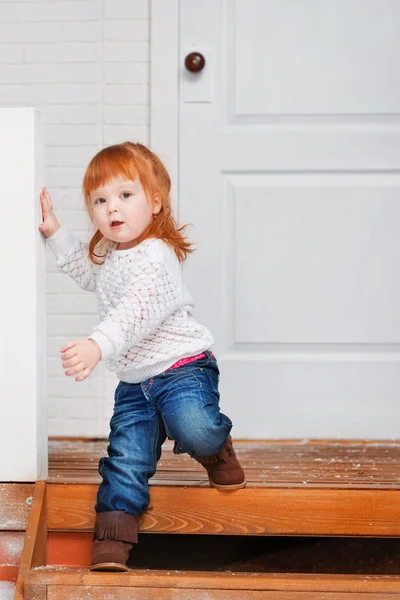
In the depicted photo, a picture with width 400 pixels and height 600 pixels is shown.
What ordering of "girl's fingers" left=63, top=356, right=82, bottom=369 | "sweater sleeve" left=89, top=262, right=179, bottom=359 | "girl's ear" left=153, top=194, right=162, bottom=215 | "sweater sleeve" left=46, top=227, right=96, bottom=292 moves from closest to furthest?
1. "girl's fingers" left=63, top=356, right=82, bottom=369
2. "sweater sleeve" left=89, top=262, right=179, bottom=359
3. "girl's ear" left=153, top=194, right=162, bottom=215
4. "sweater sleeve" left=46, top=227, right=96, bottom=292

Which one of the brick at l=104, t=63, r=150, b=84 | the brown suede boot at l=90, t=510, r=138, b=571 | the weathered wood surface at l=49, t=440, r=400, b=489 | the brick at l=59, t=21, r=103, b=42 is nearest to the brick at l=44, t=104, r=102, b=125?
the brick at l=104, t=63, r=150, b=84

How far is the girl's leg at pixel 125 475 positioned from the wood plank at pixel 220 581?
0.03m

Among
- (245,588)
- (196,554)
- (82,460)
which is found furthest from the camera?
(196,554)

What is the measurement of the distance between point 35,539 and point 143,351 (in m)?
0.46

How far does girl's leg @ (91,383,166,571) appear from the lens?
5.89 ft

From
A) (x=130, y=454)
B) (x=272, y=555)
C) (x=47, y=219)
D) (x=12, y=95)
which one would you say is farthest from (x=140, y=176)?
(x=272, y=555)

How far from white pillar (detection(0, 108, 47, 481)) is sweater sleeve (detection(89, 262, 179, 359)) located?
0.24 m

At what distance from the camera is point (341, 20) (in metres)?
2.68

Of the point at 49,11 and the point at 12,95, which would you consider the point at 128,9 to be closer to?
the point at 49,11

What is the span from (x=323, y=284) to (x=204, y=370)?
0.88m

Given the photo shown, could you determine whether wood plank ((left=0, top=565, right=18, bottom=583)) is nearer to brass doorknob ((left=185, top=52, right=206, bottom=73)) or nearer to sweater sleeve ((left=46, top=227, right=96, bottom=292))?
sweater sleeve ((left=46, top=227, right=96, bottom=292))

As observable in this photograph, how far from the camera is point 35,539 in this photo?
5.96 ft

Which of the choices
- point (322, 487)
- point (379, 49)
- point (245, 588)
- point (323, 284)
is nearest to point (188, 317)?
point (322, 487)

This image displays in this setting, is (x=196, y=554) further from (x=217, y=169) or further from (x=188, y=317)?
(x=217, y=169)
